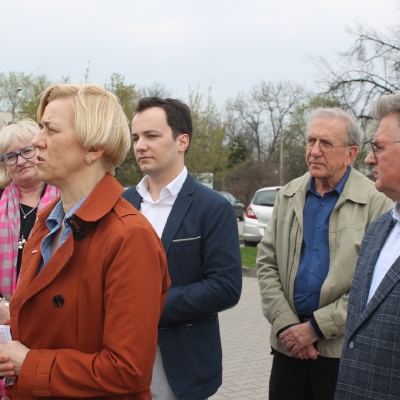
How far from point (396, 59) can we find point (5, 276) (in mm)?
31167

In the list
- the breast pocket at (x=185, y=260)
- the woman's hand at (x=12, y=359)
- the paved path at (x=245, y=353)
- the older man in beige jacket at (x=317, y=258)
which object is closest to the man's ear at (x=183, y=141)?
the breast pocket at (x=185, y=260)

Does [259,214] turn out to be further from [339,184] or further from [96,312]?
[96,312]

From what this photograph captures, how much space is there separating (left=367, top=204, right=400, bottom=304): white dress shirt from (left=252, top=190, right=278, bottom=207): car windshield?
14.6m

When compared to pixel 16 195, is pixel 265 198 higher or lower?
lower

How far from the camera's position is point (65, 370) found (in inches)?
80.4

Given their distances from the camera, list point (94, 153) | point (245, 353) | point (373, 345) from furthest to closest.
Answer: point (245, 353) → point (373, 345) → point (94, 153)

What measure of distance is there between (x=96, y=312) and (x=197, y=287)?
115 cm

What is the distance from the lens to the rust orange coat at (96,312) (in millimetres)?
2041

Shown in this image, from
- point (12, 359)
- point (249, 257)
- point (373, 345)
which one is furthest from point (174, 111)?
point (249, 257)

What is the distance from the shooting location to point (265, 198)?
17.7 metres

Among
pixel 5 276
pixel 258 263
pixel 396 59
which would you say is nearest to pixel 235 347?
pixel 258 263

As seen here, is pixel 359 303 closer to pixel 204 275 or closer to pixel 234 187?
pixel 204 275

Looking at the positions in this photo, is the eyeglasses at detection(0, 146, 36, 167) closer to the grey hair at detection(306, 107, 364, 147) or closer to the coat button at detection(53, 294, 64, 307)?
the grey hair at detection(306, 107, 364, 147)

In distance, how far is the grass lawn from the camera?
47.4 ft
